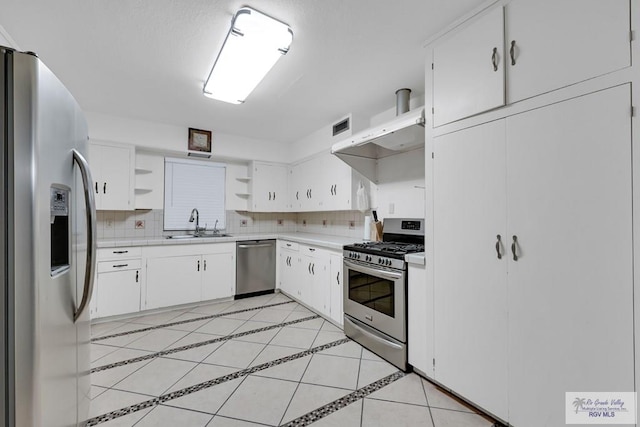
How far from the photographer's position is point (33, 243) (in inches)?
33.4

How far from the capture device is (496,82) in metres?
1.57

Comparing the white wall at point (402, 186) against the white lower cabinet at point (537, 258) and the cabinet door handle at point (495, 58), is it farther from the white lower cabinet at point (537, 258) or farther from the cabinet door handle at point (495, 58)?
the cabinet door handle at point (495, 58)

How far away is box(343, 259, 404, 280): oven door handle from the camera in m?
2.22

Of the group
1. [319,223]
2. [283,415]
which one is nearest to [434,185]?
[283,415]

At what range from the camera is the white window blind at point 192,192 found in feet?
13.4

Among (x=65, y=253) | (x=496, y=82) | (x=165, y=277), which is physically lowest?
(x=165, y=277)

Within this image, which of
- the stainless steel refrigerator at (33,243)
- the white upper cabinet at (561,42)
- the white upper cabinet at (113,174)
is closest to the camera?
the stainless steel refrigerator at (33,243)

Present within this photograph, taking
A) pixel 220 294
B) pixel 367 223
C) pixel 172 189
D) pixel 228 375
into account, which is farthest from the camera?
pixel 172 189

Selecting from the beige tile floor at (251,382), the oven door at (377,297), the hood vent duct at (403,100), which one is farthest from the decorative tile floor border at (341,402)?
the hood vent duct at (403,100)

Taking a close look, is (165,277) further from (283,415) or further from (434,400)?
(434,400)

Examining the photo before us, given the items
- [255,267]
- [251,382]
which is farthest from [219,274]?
[251,382]

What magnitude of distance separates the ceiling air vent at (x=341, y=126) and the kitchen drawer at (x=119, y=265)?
9.50 feet

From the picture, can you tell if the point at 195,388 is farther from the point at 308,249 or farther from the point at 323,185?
the point at 323,185

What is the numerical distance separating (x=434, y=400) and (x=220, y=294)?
2.92 metres
